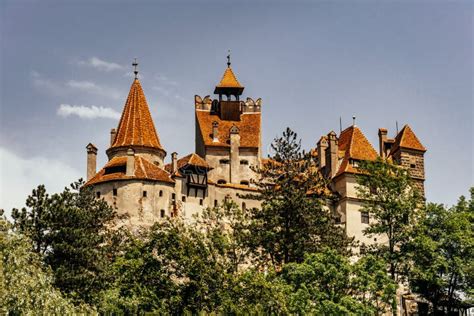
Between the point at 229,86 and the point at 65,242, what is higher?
the point at 229,86

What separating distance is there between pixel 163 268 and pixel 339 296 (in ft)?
30.2

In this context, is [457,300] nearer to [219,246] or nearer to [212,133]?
[219,246]

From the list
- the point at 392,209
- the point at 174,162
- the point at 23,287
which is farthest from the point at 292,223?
the point at 23,287

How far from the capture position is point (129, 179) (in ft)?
211

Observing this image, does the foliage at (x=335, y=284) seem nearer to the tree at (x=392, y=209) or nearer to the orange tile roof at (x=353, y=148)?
the tree at (x=392, y=209)

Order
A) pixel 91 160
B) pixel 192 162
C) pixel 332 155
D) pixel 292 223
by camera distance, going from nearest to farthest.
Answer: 1. pixel 292 223
2. pixel 192 162
3. pixel 91 160
4. pixel 332 155

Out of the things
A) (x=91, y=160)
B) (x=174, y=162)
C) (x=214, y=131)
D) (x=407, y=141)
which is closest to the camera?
(x=174, y=162)

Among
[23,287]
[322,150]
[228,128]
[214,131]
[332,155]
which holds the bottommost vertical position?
[23,287]

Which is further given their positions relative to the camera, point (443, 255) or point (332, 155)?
point (332, 155)

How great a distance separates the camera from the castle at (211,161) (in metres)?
64.4

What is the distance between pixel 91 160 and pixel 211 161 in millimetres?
10139

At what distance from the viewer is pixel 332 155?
71.9 metres

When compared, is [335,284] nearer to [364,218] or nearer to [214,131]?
[364,218]

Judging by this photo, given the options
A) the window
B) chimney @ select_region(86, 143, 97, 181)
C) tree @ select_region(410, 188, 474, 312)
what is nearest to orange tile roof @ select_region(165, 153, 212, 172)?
chimney @ select_region(86, 143, 97, 181)
